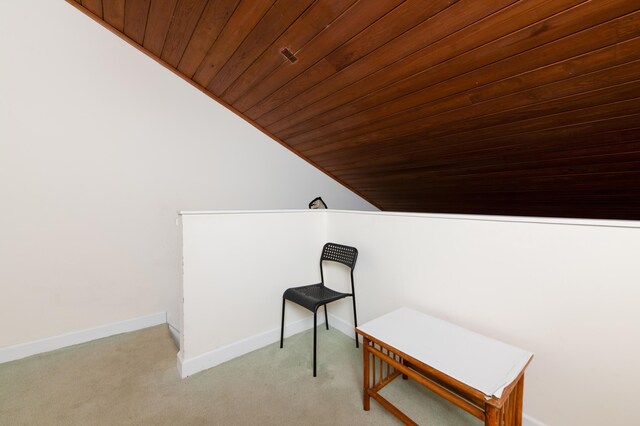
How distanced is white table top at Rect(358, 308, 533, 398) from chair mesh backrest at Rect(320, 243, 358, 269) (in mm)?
573

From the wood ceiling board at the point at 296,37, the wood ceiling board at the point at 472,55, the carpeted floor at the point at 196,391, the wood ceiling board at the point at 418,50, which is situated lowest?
the carpeted floor at the point at 196,391

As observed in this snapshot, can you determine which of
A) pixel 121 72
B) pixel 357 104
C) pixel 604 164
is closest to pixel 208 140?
pixel 121 72

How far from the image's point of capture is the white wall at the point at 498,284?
1.03 metres

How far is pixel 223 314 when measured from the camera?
6.11 ft

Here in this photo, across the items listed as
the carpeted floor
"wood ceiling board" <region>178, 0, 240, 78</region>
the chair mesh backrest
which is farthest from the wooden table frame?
"wood ceiling board" <region>178, 0, 240, 78</region>

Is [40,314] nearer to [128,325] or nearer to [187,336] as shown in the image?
[128,325]

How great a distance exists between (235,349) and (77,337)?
4.27 feet

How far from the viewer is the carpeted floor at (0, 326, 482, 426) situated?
1.38 meters

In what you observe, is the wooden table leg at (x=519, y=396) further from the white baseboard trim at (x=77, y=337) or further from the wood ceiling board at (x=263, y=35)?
the white baseboard trim at (x=77, y=337)

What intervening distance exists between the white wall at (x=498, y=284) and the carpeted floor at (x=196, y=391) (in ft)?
0.83

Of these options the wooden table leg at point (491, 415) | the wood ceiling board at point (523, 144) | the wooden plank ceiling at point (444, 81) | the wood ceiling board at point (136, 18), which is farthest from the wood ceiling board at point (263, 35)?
the wooden table leg at point (491, 415)

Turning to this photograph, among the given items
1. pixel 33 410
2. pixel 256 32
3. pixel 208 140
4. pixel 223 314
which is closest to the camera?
pixel 33 410

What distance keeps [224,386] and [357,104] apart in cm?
207

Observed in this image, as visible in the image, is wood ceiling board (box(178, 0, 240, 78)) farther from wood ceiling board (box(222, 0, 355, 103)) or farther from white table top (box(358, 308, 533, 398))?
white table top (box(358, 308, 533, 398))
